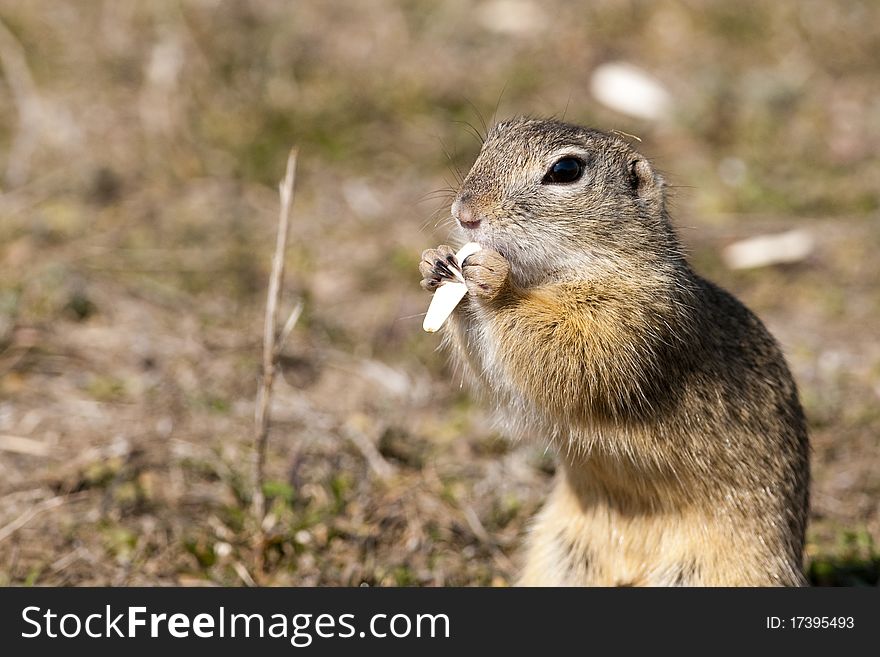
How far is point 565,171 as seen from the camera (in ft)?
12.6

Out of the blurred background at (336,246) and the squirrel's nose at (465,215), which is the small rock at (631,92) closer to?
the blurred background at (336,246)

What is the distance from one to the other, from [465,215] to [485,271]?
0.66ft

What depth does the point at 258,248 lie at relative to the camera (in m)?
6.77

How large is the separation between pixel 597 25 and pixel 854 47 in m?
2.01

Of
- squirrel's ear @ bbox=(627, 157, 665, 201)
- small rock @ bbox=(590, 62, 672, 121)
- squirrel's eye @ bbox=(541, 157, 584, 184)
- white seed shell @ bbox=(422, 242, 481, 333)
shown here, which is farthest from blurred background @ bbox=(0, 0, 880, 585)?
white seed shell @ bbox=(422, 242, 481, 333)

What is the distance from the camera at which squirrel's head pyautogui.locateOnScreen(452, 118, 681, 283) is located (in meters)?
3.71

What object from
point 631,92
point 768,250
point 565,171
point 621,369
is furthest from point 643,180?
point 631,92

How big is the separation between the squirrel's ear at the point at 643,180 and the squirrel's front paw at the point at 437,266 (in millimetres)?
790

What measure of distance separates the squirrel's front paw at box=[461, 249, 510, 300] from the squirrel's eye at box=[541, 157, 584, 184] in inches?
14.3

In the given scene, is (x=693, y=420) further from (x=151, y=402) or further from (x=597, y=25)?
(x=597, y=25)

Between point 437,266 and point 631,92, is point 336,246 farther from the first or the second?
point 437,266

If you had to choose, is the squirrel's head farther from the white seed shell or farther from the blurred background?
the blurred background
